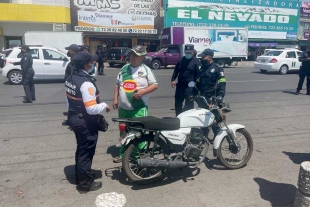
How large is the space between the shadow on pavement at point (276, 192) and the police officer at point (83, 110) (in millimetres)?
2239

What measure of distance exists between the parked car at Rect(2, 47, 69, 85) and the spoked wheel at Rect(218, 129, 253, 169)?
10837 millimetres

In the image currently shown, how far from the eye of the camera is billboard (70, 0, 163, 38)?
27000mm

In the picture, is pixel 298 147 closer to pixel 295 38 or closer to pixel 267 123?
pixel 267 123

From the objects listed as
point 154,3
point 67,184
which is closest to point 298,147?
point 67,184

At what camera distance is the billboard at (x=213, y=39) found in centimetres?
2355

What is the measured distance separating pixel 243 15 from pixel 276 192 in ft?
111

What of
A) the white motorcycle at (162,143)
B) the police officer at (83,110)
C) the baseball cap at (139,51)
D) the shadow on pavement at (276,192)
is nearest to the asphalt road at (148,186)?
the shadow on pavement at (276,192)

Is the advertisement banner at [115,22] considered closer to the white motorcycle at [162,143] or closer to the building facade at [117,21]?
the building facade at [117,21]

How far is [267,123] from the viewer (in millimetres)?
6906

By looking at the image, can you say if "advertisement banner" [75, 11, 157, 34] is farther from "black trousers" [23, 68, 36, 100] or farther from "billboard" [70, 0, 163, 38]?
"black trousers" [23, 68, 36, 100]

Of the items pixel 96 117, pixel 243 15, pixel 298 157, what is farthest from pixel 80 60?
pixel 243 15

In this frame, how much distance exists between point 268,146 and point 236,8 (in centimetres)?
3180

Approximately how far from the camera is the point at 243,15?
34.1 m

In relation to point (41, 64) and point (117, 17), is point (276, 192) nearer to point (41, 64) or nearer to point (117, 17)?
point (41, 64)
